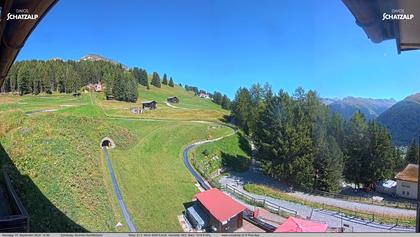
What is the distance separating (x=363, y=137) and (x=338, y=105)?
31 centimetres

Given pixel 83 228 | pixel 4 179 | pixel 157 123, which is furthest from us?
pixel 157 123

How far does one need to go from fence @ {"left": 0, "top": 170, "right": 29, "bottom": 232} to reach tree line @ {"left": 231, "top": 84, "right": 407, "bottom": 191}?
1607mm

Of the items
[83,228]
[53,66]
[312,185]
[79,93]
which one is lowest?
[83,228]

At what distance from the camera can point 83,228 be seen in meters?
2.59

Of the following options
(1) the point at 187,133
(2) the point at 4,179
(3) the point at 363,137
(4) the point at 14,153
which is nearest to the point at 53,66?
(4) the point at 14,153

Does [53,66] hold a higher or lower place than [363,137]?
higher

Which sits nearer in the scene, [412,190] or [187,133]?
[412,190]

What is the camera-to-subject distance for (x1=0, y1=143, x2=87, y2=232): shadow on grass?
102 inches

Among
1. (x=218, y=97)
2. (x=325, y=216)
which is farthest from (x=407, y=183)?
(x=218, y=97)

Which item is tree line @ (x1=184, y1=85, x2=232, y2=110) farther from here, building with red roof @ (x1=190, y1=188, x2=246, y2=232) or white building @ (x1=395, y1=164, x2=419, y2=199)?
white building @ (x1=395, y1=164, x2=419, y2=199)

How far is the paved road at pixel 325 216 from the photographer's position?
9.16 ft

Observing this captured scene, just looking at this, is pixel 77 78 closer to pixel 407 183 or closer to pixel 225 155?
pixel 225 155

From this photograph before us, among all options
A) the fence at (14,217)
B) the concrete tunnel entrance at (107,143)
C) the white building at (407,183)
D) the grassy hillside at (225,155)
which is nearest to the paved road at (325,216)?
the grassy hillside at (225,155)

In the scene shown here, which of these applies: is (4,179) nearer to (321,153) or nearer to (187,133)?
(187,133)
